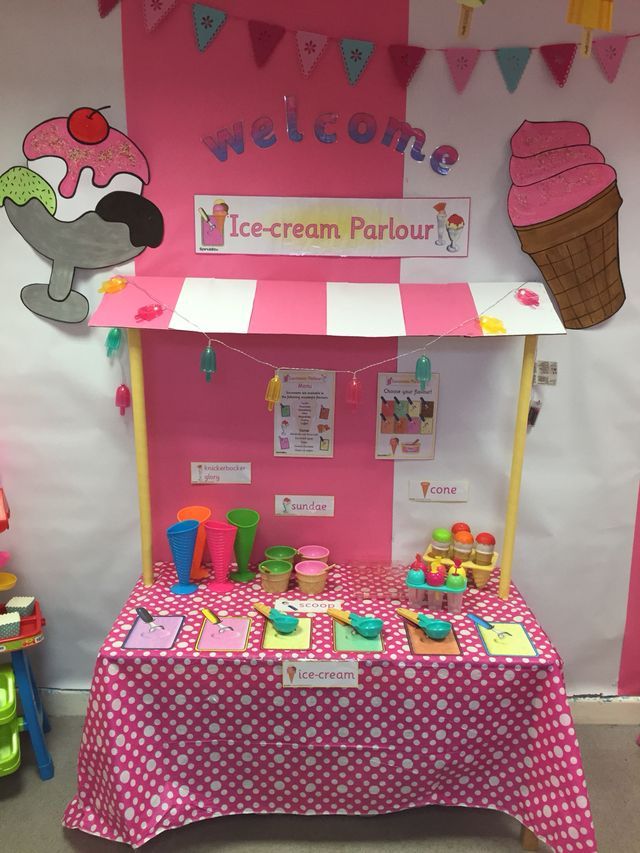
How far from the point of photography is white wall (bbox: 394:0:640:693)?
5.96 feet

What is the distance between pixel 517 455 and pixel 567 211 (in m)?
0.72

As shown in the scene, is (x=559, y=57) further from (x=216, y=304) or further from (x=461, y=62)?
(x=216, y=304)

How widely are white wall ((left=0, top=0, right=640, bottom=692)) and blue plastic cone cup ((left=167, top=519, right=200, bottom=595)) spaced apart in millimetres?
278

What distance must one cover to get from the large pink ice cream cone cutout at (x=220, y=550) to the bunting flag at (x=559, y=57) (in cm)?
159

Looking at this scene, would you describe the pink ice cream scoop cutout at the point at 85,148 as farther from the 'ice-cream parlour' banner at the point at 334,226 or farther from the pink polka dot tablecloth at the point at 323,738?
the pink polka dot tablecloth at the point at 323,738

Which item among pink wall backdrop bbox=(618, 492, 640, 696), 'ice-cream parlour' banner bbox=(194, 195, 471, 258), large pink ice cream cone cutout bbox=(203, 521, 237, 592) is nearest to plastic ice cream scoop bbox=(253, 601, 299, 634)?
large pink ice cream cone cutout bbox=(203, 521, 237, 592)

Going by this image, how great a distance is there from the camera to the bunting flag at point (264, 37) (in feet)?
5.78

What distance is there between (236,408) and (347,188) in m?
0.74

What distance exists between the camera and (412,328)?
1.72m

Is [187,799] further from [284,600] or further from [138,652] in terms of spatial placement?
[284,600]

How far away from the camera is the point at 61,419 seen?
6.77ft

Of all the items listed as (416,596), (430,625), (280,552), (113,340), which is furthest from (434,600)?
(113,340)

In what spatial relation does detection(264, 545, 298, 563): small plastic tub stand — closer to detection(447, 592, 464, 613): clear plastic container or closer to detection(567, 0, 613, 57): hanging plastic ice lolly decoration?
detection(447, 592, 464, 613): clear plastic container

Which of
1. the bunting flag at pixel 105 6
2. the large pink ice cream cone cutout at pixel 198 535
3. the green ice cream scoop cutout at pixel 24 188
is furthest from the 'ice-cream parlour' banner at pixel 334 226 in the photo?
the large pink ice cream cone cutout at pixel 198 535
